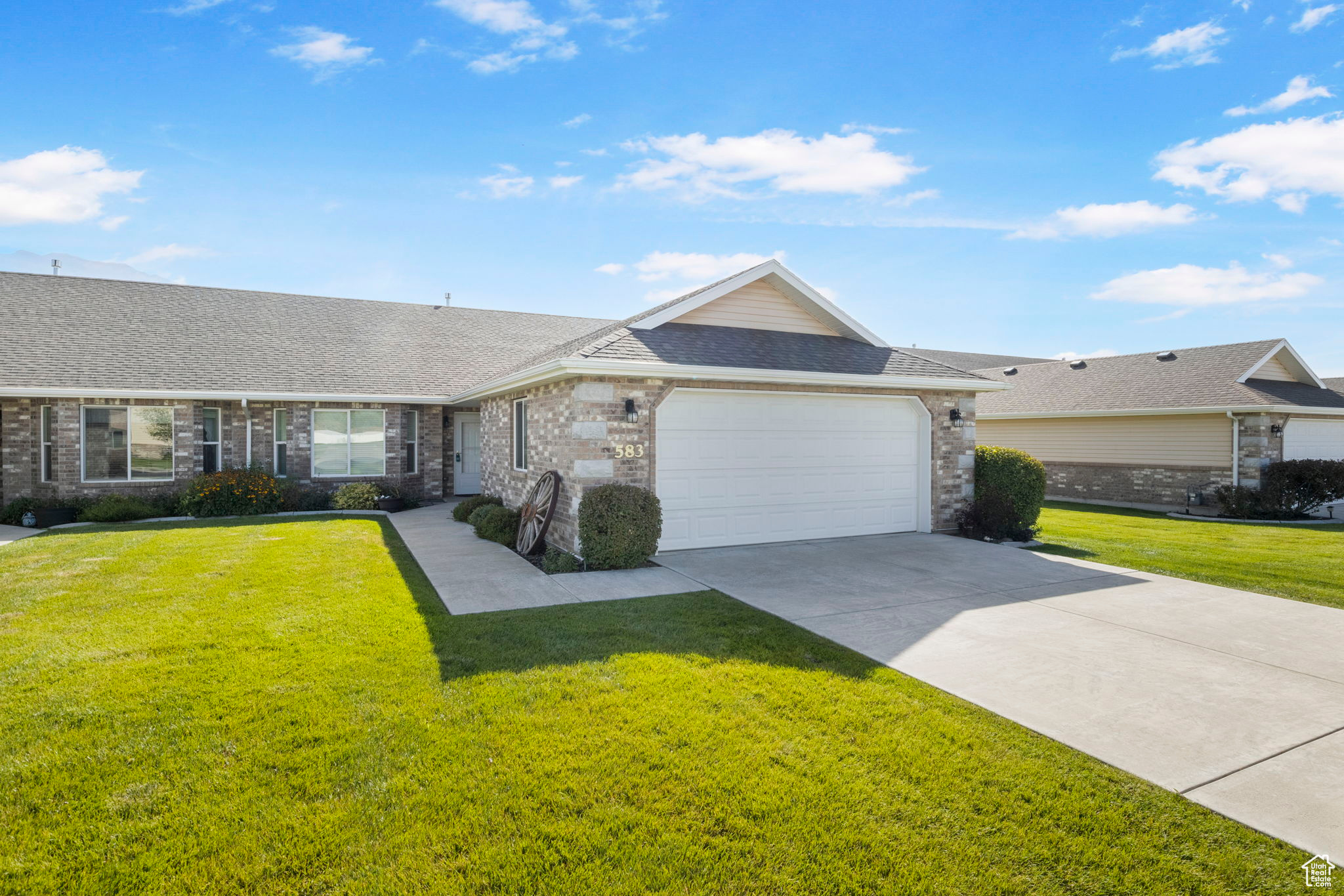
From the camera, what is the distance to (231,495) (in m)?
14.8

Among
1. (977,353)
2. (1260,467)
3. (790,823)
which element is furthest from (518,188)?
(977,353)

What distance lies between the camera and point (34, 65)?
1040 cm

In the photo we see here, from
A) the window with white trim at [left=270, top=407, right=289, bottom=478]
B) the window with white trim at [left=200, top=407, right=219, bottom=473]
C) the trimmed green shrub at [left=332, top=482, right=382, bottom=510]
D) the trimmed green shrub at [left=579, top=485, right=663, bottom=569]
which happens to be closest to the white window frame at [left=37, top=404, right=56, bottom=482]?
the window with white trim at [left=200, top=407, right=219, bottom=473]

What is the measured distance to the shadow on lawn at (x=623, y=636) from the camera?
5.52 meters

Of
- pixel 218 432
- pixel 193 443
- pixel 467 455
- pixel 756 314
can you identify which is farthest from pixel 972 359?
pixel 193 443

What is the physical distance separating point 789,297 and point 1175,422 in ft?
43.3

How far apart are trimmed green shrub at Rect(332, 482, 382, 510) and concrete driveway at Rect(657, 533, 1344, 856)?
9.18 m

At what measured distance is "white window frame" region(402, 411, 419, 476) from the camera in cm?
1750

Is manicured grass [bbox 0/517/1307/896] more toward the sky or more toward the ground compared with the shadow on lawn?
more toward the ground

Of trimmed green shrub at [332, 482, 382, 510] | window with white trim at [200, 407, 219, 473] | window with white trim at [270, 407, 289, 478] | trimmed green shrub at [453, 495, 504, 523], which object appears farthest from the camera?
window with white trim at [270, 407, 289, 478]

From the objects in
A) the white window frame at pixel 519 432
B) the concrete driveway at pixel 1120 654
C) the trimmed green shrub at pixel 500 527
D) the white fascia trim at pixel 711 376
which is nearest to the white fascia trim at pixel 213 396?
the white window frame at pixel 519 432

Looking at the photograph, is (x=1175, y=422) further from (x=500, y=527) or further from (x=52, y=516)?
(x=52, y=516)

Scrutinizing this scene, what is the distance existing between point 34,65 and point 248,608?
9.98 metres

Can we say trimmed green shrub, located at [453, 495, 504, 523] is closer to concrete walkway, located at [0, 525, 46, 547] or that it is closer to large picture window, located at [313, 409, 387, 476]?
large picture window, located at [313, 409, 387, 476]
